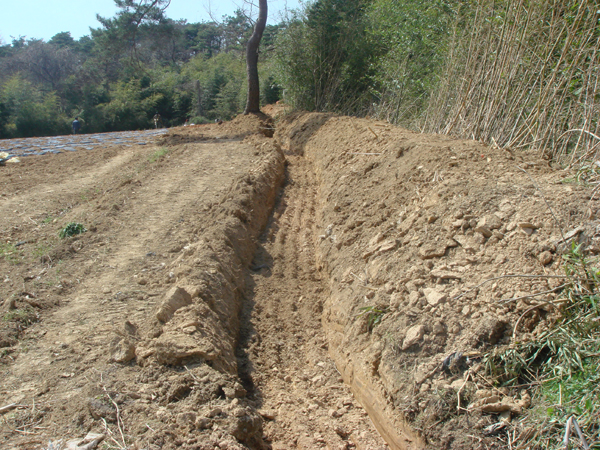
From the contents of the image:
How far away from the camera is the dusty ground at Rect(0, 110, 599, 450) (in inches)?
109

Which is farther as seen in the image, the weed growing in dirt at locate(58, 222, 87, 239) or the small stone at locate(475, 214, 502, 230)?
the weed growing in dirt at locate(58, 222, 87, 239)

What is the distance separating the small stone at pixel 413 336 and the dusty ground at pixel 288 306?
13mm

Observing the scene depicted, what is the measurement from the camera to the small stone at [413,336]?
3.14 meters

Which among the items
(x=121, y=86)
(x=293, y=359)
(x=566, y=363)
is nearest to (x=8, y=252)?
(x=293, y=359)

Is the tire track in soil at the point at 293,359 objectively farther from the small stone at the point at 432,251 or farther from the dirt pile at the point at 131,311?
the small stone at the point at 432,251

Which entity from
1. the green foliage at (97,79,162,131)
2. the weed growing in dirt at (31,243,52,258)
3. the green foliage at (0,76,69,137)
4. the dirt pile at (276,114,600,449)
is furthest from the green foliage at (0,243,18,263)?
the green foliage at (97,79,162,131)

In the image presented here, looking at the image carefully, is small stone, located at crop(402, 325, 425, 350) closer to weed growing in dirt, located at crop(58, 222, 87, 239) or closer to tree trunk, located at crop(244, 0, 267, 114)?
weed growing in dirt, located at crop(58, 222, 87, 239)

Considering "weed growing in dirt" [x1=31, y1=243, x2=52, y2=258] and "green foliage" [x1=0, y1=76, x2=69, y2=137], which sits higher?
"green foliage" [x1=0, y1=76, x2=69, y2=137]

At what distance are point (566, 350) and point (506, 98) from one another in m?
3.54

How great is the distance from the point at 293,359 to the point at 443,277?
142cm

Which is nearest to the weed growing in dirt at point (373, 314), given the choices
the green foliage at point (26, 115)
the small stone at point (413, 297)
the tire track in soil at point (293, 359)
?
the small stone at point (413, 297)

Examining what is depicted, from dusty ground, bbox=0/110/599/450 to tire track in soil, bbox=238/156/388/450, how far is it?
2 cm

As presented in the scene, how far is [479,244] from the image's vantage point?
141 inches

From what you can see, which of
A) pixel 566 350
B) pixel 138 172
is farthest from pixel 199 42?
pixel 566 350
